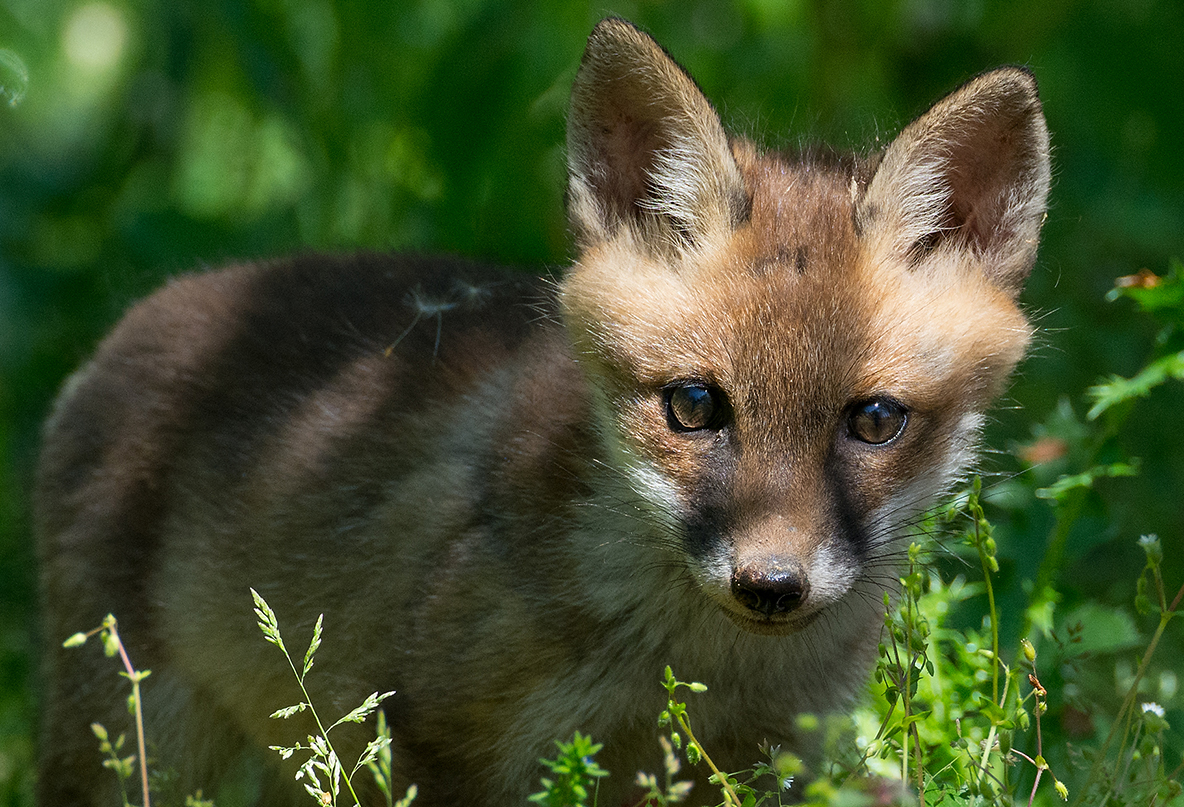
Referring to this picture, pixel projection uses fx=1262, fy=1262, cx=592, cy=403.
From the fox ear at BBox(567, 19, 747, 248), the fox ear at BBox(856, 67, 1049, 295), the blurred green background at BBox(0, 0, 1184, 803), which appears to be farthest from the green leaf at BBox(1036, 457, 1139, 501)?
the blurred green background at BBox(0, 0, 1184, 803)

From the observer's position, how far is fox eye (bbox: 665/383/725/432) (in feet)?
9.95

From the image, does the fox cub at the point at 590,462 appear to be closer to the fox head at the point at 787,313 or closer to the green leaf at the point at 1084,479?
the fox head at the point at 787,313

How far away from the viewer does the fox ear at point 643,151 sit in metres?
3.20

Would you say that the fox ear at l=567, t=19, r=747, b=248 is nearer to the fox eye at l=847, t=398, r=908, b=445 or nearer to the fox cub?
the fox cub

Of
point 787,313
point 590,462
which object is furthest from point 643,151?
point 590,462

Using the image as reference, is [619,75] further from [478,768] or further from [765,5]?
[765,5]

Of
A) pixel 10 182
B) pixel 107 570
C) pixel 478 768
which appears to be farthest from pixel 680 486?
pixel 10 182

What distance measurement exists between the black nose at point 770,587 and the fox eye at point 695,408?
426mm

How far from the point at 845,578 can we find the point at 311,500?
1880 mm

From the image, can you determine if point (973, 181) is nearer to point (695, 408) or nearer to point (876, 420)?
point (876, 420)

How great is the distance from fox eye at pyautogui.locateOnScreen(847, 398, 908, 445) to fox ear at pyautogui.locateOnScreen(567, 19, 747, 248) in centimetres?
59

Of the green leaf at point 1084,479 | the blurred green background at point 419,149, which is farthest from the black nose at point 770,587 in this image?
the blurred green background at point 419,149

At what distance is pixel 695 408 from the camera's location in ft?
9.99

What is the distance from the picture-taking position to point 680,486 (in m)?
3.03
